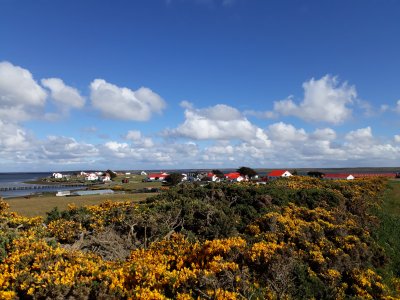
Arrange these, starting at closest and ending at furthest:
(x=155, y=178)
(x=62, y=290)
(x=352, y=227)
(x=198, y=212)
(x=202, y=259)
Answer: (x=62, y=290), (x=202, y=259), (x=198, y=212), (x=352, y=227), (x=155, y=178)

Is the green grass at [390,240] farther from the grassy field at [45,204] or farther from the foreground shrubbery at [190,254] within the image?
the grassy field at [45,204]

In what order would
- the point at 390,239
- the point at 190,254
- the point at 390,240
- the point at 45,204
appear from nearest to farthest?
1. the point at 190,254
2. the point at 390,240
3. the point at 390,239
4. the point at 45,204

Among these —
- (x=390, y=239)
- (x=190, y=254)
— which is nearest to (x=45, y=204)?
(x=390, y=239)

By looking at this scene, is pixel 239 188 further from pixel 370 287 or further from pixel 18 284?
pixel 18 284

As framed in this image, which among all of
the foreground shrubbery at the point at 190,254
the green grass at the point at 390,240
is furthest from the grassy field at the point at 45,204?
the green grass at the point at 390,240

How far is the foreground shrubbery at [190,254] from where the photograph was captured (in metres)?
5.47

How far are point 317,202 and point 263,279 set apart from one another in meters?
11.4

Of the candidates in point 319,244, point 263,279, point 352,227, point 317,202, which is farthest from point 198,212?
point 317,202

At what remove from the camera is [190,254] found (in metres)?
7.49

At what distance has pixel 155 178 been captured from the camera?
140 metres

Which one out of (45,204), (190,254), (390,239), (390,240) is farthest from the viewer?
(45,204)

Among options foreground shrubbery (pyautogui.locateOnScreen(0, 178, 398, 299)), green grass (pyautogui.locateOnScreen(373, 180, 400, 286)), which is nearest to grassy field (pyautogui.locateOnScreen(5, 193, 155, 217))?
foreground shrubbery (pyautogui.locateOnScreen(0, 178, 398, 299))

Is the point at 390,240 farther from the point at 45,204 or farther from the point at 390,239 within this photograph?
the point at 45,204

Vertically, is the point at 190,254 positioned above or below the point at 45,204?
above
